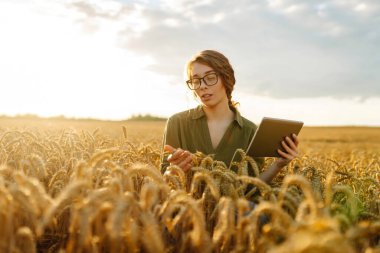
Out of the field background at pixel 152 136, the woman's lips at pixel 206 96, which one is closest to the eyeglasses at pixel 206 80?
the woman's lips at pixel 206 96

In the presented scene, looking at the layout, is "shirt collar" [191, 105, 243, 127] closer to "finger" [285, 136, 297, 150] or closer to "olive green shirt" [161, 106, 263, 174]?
"olive green shirt" [161, 106, 263, 174]

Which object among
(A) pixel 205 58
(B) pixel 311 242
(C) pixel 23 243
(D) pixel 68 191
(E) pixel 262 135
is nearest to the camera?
(B) pixel 311 242

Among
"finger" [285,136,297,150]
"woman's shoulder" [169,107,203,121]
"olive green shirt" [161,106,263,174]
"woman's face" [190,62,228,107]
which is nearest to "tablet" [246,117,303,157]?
"finger" [285,136,297,150]

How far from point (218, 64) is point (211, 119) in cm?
65

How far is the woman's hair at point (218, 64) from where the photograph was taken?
183 inches

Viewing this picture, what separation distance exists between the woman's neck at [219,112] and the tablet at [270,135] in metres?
0.86

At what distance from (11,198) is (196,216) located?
32.1 inches

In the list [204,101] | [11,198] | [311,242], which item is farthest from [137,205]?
[204,101]

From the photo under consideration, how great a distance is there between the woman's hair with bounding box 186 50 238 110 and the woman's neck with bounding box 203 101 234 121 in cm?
23

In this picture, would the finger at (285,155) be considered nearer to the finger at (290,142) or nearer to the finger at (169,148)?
the finger at (290,142)

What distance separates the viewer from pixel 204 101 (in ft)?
15.3

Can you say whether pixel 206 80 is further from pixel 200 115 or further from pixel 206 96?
pixel 200 115

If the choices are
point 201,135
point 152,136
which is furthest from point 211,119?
point 152,136

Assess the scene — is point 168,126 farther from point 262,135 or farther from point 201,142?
point 262,135
